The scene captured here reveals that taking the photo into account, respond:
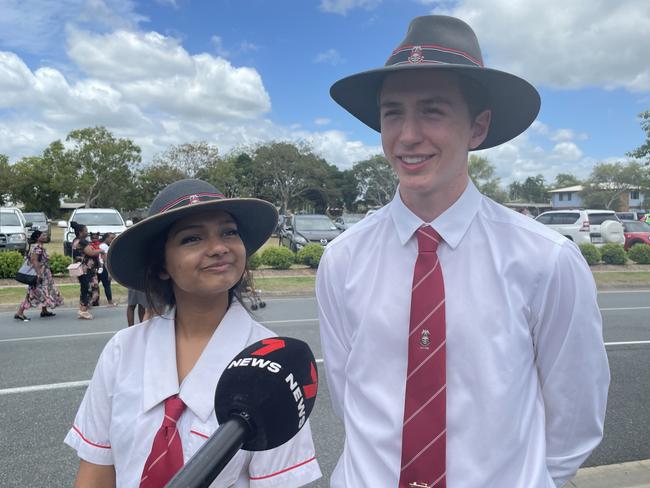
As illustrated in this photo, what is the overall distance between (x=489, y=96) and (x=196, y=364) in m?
1.33

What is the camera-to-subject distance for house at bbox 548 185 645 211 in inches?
2822

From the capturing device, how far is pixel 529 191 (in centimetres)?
10450

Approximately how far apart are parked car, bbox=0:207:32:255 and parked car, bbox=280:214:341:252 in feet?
30.6

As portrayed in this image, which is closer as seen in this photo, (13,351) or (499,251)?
(499,251)

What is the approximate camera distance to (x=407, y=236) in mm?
1746

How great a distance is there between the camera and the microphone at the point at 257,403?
2.71ft

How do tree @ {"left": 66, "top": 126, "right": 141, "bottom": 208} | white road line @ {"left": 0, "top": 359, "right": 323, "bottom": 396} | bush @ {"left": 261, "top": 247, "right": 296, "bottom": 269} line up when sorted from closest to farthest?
white road line @ {"left": 0, "top": 359, "right": 323, "bottom": 396} → bush @ {"left": 261, "top": 247, "right": 296, "bottom": 269} → tree @ {"left": 66, "top": 126, "right": 141, "bottom": 208}

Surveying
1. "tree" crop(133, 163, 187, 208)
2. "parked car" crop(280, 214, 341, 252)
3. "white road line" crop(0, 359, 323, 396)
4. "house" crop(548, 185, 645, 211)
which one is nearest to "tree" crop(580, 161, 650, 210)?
"house" crop(548, 185, 645, 211)

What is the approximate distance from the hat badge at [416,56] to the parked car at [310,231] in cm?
1621

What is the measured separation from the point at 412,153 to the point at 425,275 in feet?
1.28

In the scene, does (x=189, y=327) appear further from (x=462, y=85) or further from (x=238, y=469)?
(x=462, y=85)

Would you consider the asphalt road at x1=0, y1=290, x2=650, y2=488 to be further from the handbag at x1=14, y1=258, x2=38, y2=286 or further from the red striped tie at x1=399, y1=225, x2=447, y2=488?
the red striped tie at x1=399, y1=225, x2=447, y2=488

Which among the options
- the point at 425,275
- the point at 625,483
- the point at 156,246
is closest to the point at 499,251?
the point at 425,275

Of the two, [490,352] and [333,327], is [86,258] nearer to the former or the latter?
[333,327]
